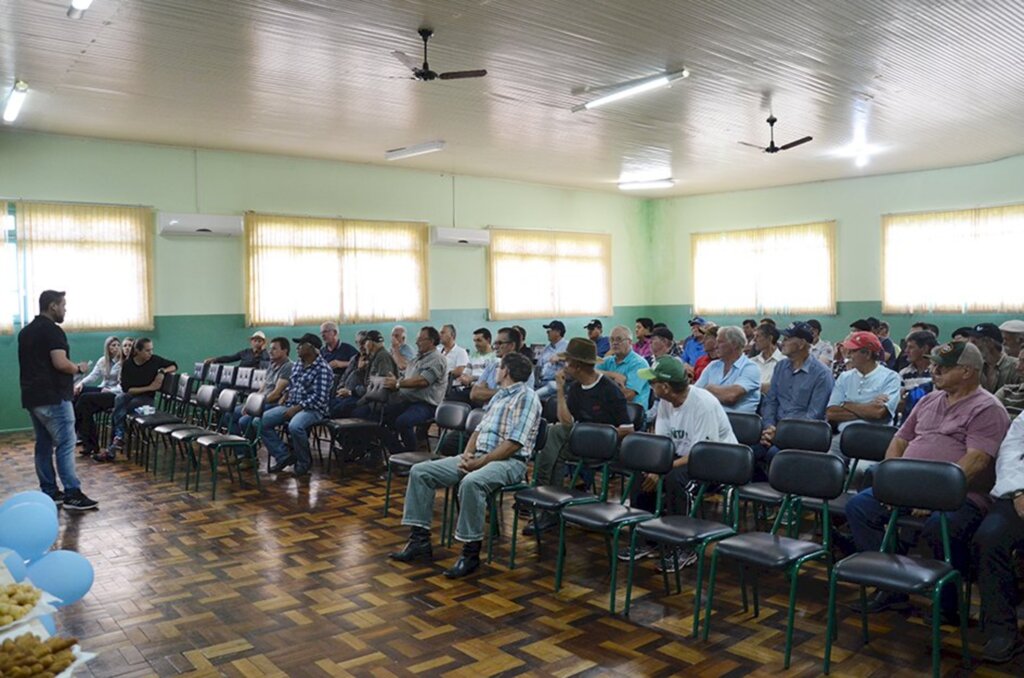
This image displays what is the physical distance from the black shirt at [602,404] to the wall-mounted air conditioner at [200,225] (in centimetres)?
688

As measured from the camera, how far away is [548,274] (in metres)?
13.6

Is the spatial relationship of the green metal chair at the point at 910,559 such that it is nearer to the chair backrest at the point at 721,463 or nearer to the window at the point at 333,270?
the chair backrest at the point at 721,463

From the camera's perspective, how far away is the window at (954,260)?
11.1m

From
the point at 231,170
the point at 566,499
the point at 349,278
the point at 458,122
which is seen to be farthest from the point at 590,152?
the point at 566,499

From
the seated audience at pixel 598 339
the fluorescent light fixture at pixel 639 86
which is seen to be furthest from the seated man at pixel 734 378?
the seated audience at pixel 598 339

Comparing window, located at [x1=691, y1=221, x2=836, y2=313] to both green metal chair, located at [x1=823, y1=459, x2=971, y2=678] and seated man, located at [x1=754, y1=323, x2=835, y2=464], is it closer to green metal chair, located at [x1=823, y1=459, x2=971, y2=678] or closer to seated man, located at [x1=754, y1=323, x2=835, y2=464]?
seated man, located at [x1=754, y1=323, x2=835, y2=464]

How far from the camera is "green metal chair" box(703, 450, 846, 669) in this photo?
3195mm

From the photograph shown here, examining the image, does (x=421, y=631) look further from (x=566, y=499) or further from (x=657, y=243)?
(x=657, y=243)

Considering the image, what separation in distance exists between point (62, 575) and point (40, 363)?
9.46 ft

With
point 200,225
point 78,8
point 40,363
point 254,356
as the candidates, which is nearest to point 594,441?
point 40,363

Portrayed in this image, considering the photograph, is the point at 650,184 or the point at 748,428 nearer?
the point at 748,428

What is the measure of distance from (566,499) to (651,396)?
249cm

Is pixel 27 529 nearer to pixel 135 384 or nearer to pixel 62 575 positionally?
pixel 62 575

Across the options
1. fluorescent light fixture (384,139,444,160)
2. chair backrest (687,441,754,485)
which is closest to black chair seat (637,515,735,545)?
chair backrest (687,441,754,485)
